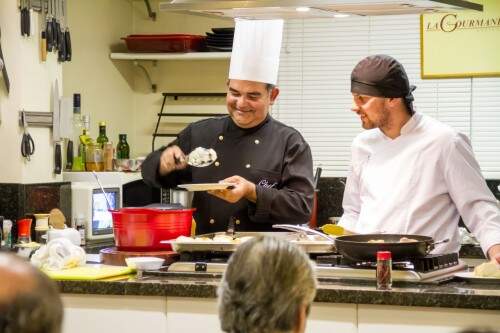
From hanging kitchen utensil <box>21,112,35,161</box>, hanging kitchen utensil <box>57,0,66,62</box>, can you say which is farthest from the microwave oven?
hanging kitchen utensil <box>57,0,66,62</box>

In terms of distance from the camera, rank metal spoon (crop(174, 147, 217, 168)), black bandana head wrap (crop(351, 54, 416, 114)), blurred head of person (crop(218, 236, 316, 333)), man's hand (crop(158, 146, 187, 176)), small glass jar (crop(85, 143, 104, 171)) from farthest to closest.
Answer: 1. small glass jar (crop(85, 143, 104, 171))
2. metal spoon (crop(174, 147, 217, 168))
3. man's hand (crop(158, 146, 187, 176))
4. black bandana head wrap (crop(351, 54, 416, 114))
5. blurred head of person (crop(218, 236, 316, 333))

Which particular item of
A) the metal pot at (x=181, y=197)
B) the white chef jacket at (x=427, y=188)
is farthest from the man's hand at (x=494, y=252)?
the metal pot at (x=181, y=197)

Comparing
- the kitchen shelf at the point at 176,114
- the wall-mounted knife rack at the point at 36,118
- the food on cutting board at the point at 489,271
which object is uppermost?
the kitchen shelf at the point at 176,114

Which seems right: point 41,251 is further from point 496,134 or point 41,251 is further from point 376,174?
point 496,134

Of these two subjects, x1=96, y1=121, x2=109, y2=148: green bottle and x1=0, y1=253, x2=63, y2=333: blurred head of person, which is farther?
x1=96, y1=121, x2=109, y2=148: green bottle

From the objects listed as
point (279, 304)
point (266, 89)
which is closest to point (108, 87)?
point (266, 89)

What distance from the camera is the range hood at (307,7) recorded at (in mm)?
3066

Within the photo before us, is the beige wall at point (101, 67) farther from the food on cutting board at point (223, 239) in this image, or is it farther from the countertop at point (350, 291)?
the countertop at point (350, 291)

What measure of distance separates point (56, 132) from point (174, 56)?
101cm

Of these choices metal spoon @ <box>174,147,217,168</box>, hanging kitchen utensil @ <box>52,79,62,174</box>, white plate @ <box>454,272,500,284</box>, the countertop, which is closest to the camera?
the countertop

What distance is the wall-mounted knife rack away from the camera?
4.57 meters

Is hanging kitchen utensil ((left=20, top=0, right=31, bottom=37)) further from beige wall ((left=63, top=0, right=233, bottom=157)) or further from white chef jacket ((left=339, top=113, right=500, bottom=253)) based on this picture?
white chef jacket ((left=339, top=113, right=500, bottom=253))

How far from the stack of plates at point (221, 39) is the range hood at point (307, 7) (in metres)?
1.99

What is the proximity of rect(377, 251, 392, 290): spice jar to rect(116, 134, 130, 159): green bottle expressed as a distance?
301cm
